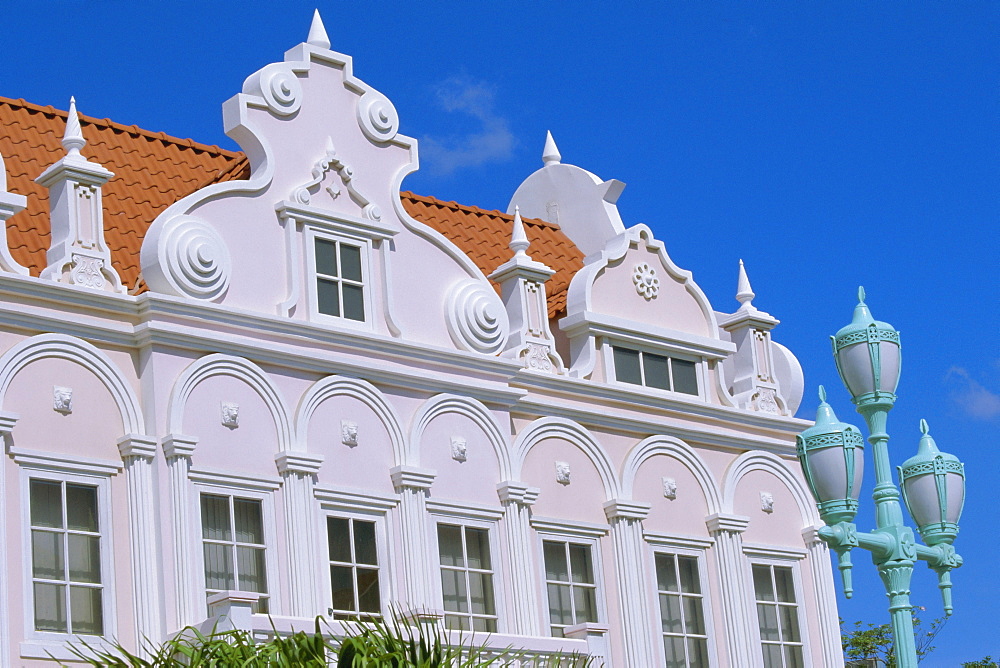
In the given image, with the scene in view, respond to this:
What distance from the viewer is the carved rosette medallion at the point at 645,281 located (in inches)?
990

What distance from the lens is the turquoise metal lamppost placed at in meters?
14.8

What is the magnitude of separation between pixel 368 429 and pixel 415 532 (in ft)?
4.50

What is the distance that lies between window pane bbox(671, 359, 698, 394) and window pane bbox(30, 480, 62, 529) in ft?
32.0

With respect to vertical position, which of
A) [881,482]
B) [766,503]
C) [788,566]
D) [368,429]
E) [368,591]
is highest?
[368,429]

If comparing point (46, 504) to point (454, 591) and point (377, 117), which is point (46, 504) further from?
point (377, 117)

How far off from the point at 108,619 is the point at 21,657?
3.72ft

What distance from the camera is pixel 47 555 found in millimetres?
18281

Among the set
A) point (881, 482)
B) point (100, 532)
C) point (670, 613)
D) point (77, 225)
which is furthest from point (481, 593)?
point (881, 482)

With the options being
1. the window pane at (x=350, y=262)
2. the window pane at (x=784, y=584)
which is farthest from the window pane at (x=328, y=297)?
the window pane at (x=784, y=584)

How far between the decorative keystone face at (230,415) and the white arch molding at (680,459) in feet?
20.2

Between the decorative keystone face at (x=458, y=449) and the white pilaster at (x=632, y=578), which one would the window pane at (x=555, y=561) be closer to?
the white pilaster at (x=632, y=578)

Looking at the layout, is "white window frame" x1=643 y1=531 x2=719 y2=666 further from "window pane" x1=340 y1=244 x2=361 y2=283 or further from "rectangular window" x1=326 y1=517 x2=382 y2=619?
"window pane" x1=340 y1=244 x2=361 y2=283

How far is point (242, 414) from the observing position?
65.8 feet

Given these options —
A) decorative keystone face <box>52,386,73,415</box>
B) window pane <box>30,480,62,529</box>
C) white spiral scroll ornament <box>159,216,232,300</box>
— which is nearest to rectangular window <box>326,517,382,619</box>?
white spiral scroll ornament <box>159,216,232,300</box>
